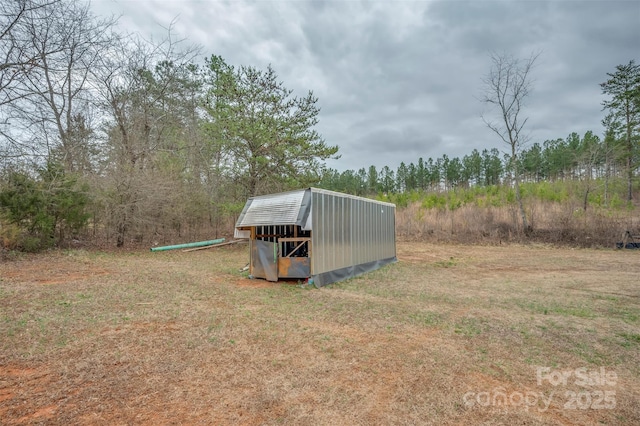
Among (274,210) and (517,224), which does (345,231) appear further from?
(517,224)

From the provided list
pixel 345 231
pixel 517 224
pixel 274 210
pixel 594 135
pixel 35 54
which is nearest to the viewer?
pixel 35 54

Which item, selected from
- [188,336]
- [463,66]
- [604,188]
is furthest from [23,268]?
[604,188]

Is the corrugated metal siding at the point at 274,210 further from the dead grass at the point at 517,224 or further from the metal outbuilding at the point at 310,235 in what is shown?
the dead grass at the point at 517,224

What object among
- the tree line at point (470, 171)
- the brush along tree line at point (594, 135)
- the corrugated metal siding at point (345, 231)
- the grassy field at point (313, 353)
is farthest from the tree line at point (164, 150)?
the tree line at point (470, 171)

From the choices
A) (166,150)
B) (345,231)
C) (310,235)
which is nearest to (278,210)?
(310,235)

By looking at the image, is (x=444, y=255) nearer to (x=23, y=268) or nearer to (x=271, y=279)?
(x=271, y=279)

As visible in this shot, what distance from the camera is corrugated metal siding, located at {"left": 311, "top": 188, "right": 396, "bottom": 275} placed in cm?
662

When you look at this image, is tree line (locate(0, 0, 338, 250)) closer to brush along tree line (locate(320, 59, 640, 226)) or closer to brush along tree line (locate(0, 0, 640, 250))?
brush along tree line (locate(0, 0, 640, 250))

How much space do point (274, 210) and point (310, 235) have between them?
1107 millimetres

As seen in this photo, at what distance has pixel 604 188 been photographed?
18.2 m

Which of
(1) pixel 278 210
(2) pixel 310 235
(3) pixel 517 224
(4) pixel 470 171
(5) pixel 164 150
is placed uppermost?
(4) pixel 470 171

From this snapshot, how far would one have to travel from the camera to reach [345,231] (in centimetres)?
755

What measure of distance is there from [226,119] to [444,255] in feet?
35.8

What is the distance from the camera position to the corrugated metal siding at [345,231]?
6.62 meters
